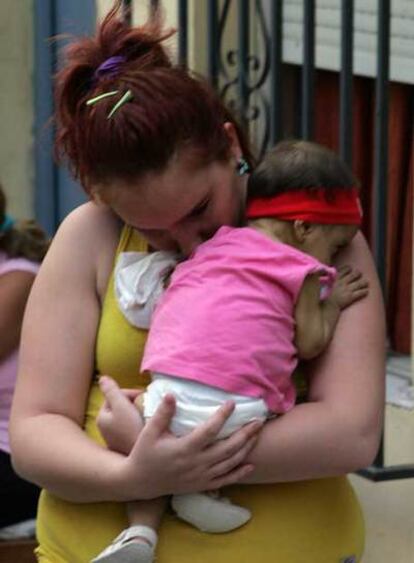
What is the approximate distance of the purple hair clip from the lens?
2.83 m

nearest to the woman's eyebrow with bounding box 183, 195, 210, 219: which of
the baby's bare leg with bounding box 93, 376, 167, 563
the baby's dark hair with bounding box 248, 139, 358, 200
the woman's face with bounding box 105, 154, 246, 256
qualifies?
the woman's face with bounding box 105, 154, 246, 256

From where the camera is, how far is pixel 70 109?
289 cm

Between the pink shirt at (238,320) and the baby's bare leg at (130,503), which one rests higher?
the pink shirt at (238,320)

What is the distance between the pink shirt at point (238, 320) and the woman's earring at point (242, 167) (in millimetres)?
139

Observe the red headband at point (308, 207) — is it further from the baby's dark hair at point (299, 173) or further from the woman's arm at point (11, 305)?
the woman's arm at point (11, 305)

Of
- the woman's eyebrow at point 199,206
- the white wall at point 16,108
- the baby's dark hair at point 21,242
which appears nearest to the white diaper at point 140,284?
the woman's eyebrow at point 199,206

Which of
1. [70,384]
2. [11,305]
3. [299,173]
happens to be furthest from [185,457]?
[11,305]

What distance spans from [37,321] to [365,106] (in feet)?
7.37

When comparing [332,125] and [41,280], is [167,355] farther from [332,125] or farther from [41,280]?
[332,125]

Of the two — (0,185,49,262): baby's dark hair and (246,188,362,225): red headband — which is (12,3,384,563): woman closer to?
(246,188,362,225): red headband

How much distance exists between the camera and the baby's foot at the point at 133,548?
271 centimetres

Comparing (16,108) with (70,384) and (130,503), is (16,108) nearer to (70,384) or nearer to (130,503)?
(70,384)

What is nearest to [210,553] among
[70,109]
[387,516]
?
[70,109]

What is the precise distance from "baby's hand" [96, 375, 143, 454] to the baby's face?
16.1 inches
